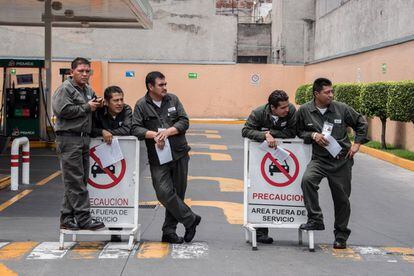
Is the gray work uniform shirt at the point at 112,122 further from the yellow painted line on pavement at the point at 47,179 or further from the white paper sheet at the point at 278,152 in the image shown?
the yellow painted line on pavement at the point at 47,179

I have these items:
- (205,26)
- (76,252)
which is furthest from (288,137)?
(205,26)

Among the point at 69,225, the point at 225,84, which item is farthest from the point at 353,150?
the point at 225,84

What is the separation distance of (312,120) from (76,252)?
313 cm

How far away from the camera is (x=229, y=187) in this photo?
13.2 m

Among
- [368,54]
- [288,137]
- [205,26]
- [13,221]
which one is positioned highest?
[205,26]

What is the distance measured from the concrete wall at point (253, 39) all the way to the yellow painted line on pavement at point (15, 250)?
1362 inches

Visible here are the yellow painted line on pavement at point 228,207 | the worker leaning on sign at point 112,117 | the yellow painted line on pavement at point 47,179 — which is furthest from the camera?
the yellow painted line on pavement at point 47,179

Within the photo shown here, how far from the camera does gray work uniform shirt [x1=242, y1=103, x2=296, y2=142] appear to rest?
25.7 ft

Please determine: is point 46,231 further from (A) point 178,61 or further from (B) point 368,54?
(A) point 178,61

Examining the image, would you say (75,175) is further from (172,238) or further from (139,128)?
(172,238)

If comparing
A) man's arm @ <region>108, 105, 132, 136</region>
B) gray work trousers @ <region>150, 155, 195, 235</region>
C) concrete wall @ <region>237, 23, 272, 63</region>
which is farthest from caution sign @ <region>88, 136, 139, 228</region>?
concrete wall @ <region>237, 23, 272, 63</region>

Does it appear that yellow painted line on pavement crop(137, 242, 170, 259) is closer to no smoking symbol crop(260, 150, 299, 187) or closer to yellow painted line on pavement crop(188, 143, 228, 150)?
no smoking symbol crop(260, 150, 299, 187)

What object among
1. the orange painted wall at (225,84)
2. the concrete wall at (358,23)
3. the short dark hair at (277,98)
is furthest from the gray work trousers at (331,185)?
the orange painted wall at (225,84)

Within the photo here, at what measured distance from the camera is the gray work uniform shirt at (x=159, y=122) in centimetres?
763
